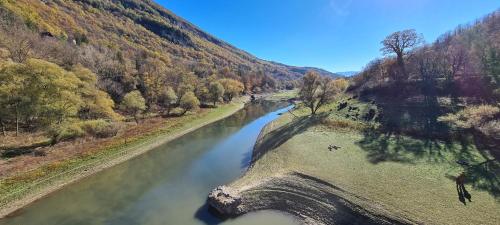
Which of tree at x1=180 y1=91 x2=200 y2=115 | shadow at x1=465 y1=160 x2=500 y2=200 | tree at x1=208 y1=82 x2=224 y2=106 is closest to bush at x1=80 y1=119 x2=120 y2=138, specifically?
tree at x1=180 y1=91 x2=200 y2=115

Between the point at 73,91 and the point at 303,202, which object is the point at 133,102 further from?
the point at 303,202

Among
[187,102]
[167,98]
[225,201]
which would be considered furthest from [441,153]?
[167,98]

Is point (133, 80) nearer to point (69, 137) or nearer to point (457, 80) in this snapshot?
point (69, 137)

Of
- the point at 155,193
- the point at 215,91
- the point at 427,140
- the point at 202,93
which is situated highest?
the point at 215,91

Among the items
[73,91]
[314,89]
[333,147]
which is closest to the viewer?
[333,147]

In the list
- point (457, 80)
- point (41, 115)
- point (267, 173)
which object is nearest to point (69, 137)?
point (41, 115)

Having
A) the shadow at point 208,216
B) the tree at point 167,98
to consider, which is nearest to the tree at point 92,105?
the tree at point 167,98
